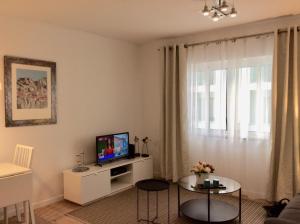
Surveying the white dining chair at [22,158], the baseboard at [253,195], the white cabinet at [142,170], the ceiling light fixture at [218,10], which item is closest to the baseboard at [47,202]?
the white dining chair at [22,158]

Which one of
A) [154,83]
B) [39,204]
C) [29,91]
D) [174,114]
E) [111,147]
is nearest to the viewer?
[29,91]

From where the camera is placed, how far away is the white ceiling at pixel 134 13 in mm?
2984

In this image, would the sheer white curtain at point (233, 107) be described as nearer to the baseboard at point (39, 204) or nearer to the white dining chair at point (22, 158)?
the baseboard at point (39, 204)

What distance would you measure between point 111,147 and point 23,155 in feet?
4.70

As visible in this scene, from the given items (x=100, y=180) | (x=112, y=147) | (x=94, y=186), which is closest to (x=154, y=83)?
(x=112, y=147)

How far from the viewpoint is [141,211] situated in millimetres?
3514

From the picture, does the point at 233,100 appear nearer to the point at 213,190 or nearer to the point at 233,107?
the point at 233,107

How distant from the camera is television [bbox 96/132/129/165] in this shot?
4.08 metres

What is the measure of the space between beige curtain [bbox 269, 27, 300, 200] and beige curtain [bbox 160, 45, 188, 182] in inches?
56.6

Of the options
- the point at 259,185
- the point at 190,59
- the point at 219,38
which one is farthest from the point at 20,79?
the point at 259,185

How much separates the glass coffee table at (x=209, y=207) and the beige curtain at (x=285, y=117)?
0.74m

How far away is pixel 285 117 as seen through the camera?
11.5 feet

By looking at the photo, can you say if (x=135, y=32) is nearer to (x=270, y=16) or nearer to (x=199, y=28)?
(x=199, y=28)

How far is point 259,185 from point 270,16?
2.41 meters
